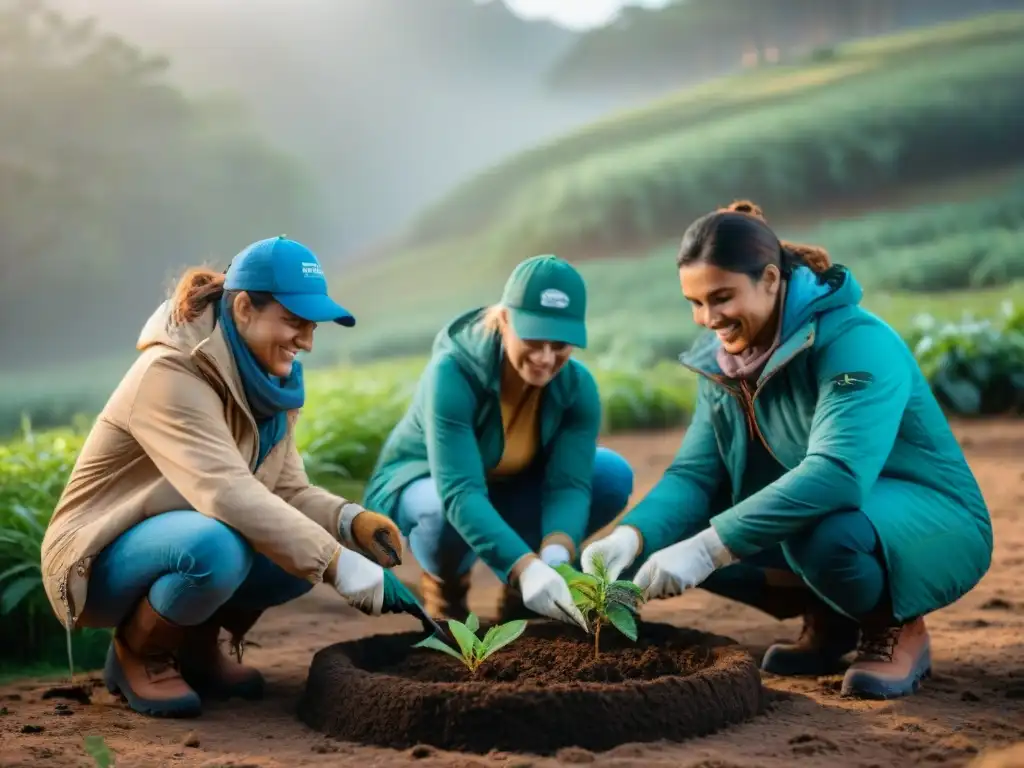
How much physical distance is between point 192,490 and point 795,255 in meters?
1.71

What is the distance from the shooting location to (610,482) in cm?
407

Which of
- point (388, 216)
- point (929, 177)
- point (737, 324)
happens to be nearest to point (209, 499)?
point (737, 324)

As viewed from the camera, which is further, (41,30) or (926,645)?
(41,30)

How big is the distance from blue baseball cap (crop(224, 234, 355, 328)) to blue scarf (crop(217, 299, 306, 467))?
11 centimetres

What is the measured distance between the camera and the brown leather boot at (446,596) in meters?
4.01

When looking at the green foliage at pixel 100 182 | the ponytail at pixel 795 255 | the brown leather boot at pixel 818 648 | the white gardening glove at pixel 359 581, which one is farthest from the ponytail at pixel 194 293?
the green foliage at pixel 100 182

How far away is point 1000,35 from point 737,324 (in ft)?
32.3

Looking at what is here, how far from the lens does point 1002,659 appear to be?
3602 millimetres

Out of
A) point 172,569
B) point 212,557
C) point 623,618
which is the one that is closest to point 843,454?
Result: point 623,618

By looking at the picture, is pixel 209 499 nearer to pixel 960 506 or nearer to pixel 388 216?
pixel 960 506

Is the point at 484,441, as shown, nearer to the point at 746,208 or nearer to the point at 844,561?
the point at 746,208

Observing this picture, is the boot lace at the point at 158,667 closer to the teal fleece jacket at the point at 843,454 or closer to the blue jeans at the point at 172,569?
the blue jeans at the point at 172,569

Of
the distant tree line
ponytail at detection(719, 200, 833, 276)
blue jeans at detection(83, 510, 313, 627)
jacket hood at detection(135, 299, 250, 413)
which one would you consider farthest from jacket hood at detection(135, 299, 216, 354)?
the distant tree line

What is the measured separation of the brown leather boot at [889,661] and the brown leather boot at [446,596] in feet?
4.20
